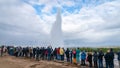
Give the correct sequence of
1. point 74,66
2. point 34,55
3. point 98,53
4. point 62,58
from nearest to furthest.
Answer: point 98,53, point 74,66, point 62,58, point 34,55

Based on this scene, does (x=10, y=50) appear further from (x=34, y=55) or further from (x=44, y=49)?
(x=44, y=49)

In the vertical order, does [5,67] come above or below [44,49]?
below

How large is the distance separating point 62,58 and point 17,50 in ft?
40.5

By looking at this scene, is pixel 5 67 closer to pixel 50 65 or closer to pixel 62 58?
pixel 50 65

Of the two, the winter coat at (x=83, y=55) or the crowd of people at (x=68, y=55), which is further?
the winter coat at (x=83, y=55)

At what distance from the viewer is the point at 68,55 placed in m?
30.4

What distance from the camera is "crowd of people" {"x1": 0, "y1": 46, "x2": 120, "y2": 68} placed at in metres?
22.9

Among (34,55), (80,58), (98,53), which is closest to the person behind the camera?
(98,53)

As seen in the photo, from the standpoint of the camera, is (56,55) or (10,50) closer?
(56,55)

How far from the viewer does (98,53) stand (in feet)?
80.6

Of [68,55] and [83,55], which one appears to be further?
[68,55]

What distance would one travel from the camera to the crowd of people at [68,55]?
22.9 meters

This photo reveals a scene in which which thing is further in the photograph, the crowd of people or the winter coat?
the winter coat

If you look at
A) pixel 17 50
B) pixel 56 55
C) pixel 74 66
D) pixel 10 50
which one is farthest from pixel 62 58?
pixel 10 50
